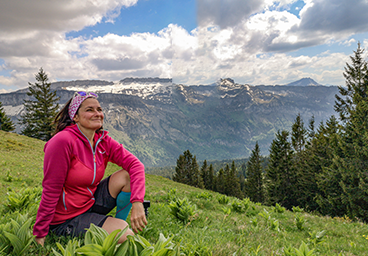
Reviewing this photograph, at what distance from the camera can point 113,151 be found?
3775 mm

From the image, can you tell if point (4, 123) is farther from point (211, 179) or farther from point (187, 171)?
point (211, 179)

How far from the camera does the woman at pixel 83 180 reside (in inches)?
115

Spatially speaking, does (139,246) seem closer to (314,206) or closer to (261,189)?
(314,206)

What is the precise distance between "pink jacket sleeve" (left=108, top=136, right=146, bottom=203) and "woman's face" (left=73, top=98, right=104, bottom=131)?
0.52 m

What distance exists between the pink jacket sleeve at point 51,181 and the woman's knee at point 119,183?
0.80m

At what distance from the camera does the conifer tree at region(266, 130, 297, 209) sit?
131 feet

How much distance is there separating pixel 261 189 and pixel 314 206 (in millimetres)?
22292

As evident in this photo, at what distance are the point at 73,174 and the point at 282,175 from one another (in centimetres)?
4497

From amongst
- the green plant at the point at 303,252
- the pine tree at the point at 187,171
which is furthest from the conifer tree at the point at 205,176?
the green plant at the point at 303,252

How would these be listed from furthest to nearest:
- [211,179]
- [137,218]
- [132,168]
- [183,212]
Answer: [211,179], [183,212], [132,168], [137,218]

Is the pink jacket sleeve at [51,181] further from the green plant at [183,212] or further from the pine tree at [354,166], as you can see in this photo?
the pine tree at [354,166]

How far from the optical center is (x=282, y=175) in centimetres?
4122

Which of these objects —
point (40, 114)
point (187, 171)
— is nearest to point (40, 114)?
point (40, 114)

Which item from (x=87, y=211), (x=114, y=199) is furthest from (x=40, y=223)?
(x=114, y=199)
